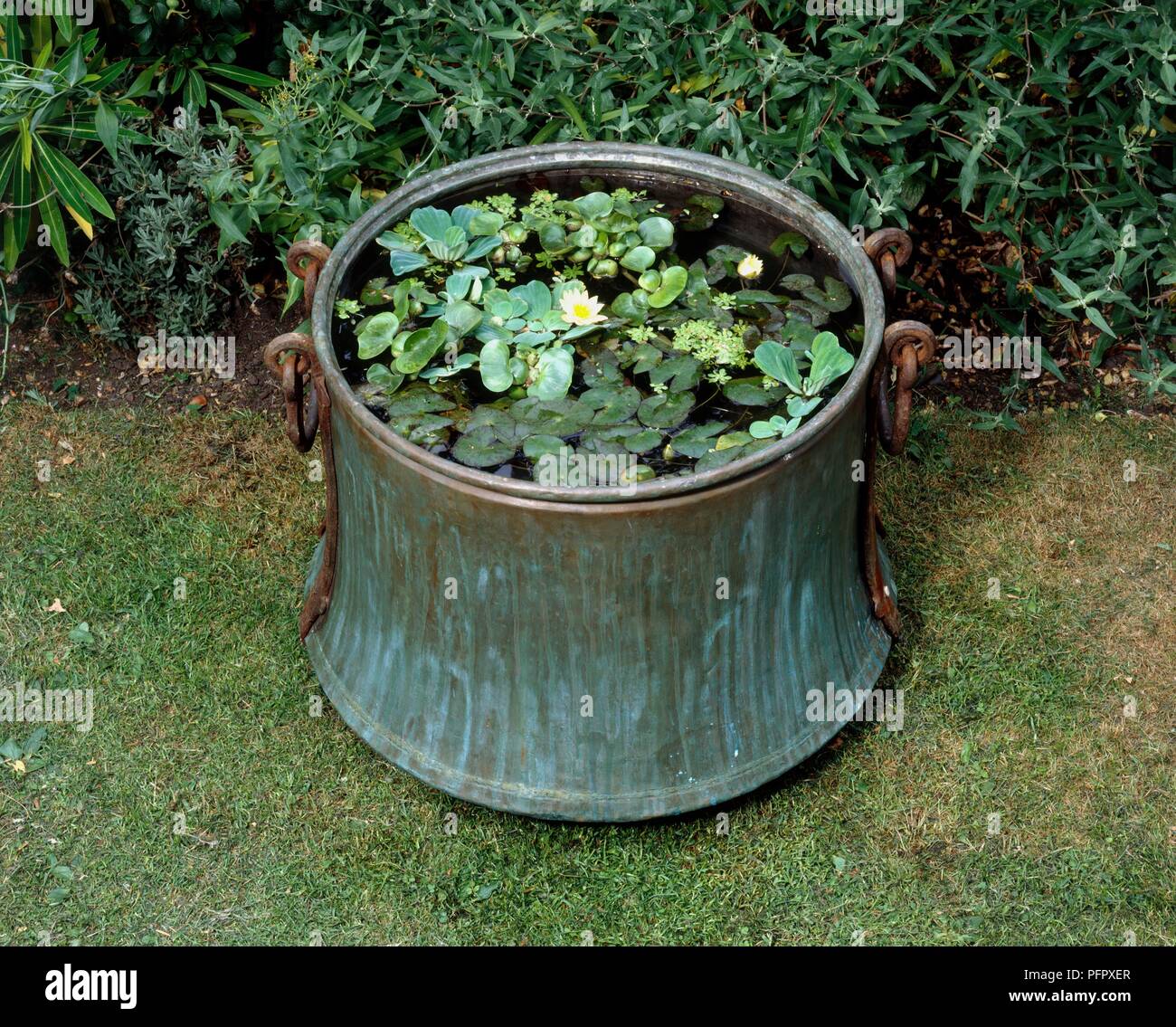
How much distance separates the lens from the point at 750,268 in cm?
313

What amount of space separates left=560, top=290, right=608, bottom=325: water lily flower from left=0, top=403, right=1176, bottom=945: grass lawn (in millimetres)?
1102

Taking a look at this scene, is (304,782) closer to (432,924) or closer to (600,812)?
(432,924)

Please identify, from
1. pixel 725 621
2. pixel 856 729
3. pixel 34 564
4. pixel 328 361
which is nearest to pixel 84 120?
pixel 34 564

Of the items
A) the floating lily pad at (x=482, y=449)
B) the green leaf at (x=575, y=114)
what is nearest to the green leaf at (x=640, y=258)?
the floating lily pad at (x=482, y=449)

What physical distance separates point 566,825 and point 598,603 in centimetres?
71

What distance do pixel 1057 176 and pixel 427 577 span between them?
230cm

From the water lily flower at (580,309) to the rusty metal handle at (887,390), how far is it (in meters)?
0.59

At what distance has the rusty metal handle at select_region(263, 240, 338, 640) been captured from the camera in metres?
2.88

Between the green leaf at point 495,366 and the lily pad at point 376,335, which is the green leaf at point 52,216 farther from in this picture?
the green leaf at point 495,366

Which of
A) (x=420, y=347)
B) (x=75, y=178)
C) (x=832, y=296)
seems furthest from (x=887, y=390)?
(x=75, y=178)

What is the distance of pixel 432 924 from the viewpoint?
3.00 meters

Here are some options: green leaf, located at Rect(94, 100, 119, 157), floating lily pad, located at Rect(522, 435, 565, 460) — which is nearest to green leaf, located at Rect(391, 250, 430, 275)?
floating lily pad, located at Rect(522, 435, 565, 460)

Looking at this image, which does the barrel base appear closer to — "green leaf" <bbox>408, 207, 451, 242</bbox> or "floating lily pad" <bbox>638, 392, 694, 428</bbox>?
"floating lily pad" <bbox>638, 392, 694, 428</bbox>

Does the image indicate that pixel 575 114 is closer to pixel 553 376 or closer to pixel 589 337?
pixel 589 337
